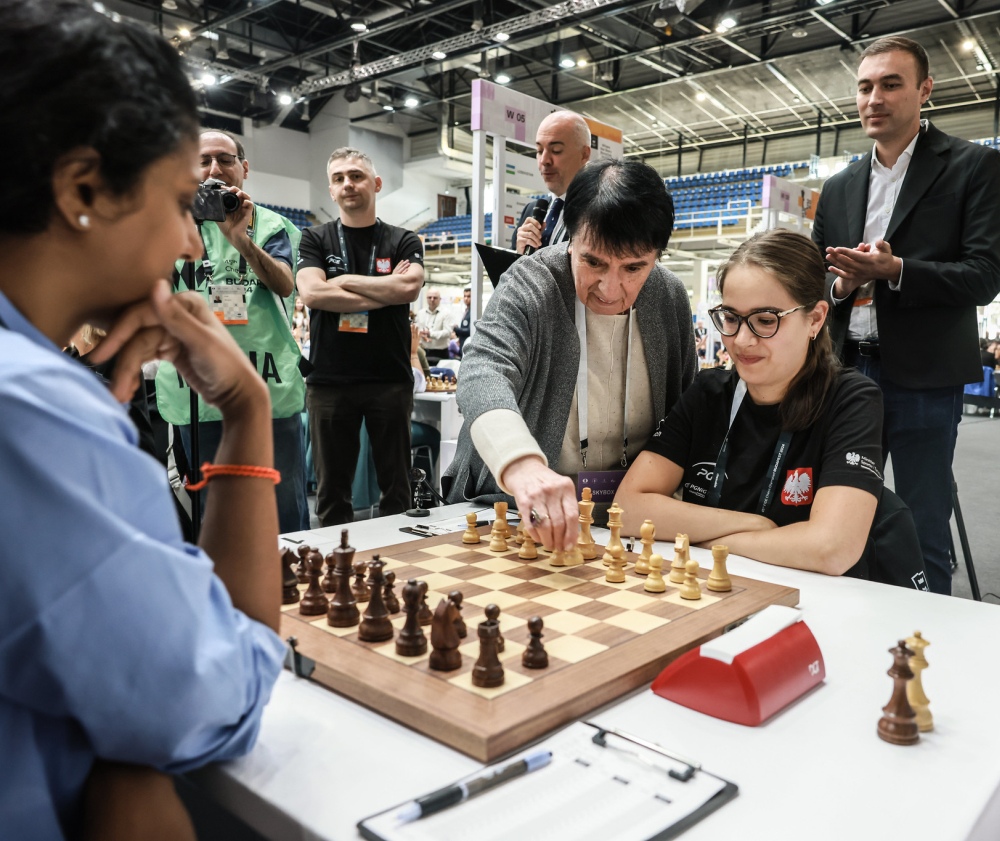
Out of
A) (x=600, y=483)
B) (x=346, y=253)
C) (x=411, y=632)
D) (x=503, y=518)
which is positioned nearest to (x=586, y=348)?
(x=600, y=483)

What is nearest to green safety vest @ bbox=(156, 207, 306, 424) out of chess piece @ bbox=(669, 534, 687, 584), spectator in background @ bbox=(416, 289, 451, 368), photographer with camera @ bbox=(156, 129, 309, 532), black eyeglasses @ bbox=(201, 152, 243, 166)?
photographer with camera @ bbox=(156, 129, 309, 532)

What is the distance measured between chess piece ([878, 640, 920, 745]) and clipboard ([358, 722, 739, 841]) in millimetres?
235

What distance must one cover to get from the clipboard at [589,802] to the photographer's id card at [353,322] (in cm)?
283

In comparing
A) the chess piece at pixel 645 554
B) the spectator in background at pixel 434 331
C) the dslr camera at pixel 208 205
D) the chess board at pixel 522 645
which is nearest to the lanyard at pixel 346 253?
the dslr camera at pixel 208 205

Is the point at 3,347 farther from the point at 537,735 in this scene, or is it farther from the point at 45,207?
the point at 537,735

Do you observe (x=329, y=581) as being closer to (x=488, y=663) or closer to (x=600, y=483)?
(x=488, y=663)

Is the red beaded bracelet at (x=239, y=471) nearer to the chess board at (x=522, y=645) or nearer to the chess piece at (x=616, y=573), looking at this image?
the chess board at (x=522, y=645)

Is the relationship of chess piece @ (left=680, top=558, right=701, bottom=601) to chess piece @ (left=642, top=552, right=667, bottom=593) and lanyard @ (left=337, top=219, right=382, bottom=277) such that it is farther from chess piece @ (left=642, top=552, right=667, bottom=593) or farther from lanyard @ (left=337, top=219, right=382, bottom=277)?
lanyard @ (left=337, top=219, right=382, bottom=277)

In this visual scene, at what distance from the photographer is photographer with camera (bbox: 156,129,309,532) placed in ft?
8.93

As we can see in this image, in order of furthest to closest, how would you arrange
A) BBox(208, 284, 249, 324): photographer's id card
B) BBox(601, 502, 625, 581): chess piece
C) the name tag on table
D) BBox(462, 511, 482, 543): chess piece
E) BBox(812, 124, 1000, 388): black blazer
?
BBox(208, 284, 249, 324): photographer's id card, BBox(812, 124, 1000, 388): black blazer, the name tag on table, BBox(462, 511, 482, 543): chess piece, BBox(601, 502, 625, 581): chess piece

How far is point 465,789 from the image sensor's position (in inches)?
29.1

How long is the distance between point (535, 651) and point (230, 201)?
188cm

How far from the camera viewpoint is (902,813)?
0.74 metres

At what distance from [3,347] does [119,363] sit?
25cm
